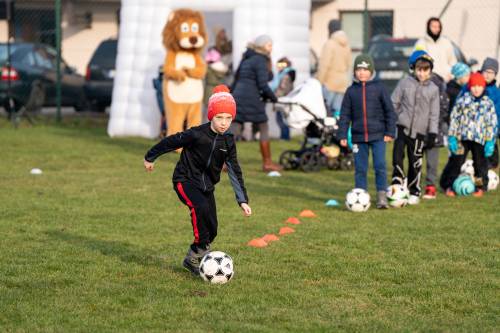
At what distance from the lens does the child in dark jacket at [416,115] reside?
41.5ft

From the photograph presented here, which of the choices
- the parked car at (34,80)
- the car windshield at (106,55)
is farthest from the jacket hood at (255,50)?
the car windshield at (106,55)

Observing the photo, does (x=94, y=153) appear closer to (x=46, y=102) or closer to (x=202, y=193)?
(x=46, y=102)

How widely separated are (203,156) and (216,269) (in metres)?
0.89

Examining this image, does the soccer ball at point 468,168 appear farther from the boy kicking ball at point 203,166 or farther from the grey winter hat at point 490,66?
the boy kicking ball at point 203,166

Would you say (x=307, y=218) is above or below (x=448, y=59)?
below

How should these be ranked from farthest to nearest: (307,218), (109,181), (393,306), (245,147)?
(245,147) < (109,181) < (307,218) < (393,306)

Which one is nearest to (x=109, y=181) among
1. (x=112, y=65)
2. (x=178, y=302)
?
(x=178, y=302)

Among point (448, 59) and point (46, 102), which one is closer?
point (448, 59)

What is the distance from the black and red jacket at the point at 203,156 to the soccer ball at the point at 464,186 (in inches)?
235

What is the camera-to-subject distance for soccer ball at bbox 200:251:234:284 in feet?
26.2

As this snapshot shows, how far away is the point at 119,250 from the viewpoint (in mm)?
9523

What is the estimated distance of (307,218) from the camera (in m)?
11.6

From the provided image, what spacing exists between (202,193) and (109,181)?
6603 millimetres

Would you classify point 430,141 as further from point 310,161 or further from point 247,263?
point 247,263
